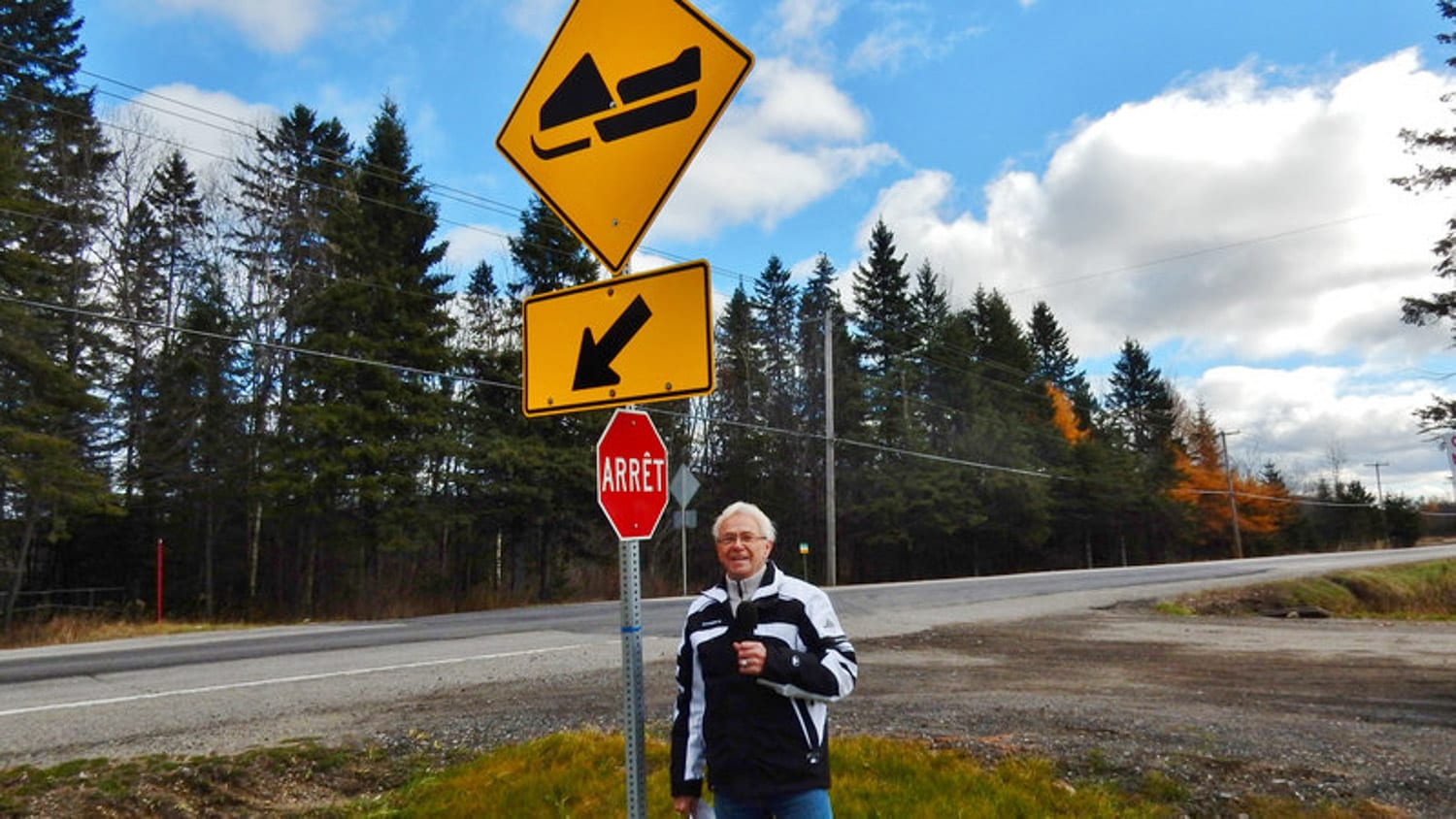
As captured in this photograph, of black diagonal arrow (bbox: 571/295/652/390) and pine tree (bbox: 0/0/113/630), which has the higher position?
pine tree (bbox: 0/0/113/630)

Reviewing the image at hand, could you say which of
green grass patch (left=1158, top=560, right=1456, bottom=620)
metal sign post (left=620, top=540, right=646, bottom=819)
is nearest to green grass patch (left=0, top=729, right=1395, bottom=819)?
metal sign post (left=620, top=540, right=646, bottom=819)

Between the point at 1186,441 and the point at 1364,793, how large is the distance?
78.3m

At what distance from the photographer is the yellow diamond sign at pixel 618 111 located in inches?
111

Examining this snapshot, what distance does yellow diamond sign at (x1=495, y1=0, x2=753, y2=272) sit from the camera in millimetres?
2820

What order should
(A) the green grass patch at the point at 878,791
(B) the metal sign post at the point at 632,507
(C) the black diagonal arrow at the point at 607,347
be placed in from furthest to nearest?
(A) the green grass patch at the point at 878,791, (C) the black diagonal arrow at the point at 607,347, (B) the metal sign post at the point at 632,507

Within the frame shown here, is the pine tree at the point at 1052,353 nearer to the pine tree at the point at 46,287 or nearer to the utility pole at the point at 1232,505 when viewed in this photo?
the utility pole at the point at 1232,505

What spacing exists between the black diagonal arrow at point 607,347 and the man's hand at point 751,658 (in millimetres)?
893

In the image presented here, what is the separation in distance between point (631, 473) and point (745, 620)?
59 cm

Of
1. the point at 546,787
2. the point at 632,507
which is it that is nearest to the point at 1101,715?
the point at 546,787

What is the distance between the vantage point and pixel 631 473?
282 centimetres

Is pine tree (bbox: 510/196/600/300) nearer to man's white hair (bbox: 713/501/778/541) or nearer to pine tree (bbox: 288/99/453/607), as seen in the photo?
pine tree (bbox: 288/99/453/607)

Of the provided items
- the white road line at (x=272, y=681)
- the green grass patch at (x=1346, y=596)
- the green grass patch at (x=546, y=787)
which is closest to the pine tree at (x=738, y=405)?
the green grass patch at (x=1346, y=596)

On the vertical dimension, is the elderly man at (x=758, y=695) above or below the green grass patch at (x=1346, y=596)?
above

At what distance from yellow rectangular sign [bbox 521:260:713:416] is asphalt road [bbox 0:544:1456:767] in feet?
15.6
